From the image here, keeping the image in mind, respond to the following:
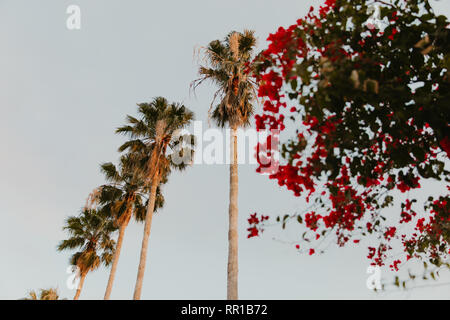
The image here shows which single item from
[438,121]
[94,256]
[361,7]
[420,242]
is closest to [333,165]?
[438,121]

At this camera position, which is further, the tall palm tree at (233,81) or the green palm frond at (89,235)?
the green palm frond at (89,235)

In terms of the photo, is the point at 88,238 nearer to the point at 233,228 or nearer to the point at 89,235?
the point at 89,235

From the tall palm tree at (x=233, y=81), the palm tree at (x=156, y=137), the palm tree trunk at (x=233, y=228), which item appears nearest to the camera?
the palm tree trunk at (x=233, y=228)

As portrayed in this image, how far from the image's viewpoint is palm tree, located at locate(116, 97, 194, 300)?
14672mm

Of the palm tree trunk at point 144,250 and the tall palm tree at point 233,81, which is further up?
the tall palm tree at point 233,81

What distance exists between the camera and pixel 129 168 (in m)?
15.0

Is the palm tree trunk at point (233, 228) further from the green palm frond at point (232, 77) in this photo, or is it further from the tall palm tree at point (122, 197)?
the tall palm tree at point (122, 197)

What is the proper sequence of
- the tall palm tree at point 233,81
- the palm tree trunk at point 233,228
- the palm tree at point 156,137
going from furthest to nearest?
1. the palm tree at point 156,137
2. the tall palm tree at point 233,81
3. the palm tree trunk at point 233,228

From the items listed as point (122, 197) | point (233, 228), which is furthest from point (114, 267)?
point (233, 228)

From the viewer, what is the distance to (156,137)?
15.1 metres

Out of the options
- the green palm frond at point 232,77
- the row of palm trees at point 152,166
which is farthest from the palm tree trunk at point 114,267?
the green palm frond at point 232,77

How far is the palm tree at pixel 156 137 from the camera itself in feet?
48.1
